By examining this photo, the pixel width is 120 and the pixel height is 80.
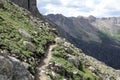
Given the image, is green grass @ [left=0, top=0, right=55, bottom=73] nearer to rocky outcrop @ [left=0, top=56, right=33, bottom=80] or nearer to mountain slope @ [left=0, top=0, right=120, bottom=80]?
mountain slope @ [left=0, top=0, right=120, bottom=80]

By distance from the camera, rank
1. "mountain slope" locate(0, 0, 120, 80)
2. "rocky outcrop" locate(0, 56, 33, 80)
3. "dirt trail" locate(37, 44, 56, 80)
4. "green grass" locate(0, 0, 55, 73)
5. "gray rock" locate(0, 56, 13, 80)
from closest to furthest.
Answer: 1. "gray rock" locate(0, 56, 13, 80)
2. "rocky outcrop" locate(0, 56, 33, 80)
3. "mountain slope" locate(0, 0, 120, 80)
4. "dirt trail" locate(37, 44, 56, 80)
5. "green grass" locate(0, 0, 55, 73)

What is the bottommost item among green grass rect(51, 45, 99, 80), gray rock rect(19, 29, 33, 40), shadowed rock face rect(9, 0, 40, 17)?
green grass rect(51, 45, 99, 80)

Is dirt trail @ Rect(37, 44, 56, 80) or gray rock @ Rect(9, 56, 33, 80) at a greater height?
gray rock @ Rect(9, 56, 33, 80)

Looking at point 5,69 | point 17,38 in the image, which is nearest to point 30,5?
point 17,38

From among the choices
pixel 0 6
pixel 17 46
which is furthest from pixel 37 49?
pixel 0 6

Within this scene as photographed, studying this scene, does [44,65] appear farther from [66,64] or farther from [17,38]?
[17,38]

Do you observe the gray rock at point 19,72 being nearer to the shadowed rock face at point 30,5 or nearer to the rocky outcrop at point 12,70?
the rocky outcrop at point 12,70

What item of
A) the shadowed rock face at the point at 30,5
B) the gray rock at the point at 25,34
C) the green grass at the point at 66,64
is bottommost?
the green grass at the point at 66,64

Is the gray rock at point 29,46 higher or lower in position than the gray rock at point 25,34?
lower

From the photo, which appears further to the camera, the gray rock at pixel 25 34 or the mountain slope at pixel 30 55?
the gray rock at pixel 25 34

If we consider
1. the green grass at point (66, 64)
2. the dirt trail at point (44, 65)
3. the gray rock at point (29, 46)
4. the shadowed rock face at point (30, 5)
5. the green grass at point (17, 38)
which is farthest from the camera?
the shadowed rock face at point (30, 5)

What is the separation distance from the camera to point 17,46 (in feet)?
114

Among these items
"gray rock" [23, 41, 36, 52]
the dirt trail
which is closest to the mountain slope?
"gray rock" [23, 41, 36, 52]

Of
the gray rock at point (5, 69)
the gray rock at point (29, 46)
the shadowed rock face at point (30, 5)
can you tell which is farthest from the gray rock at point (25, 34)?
the shadowed rock face at point (30, 5)
